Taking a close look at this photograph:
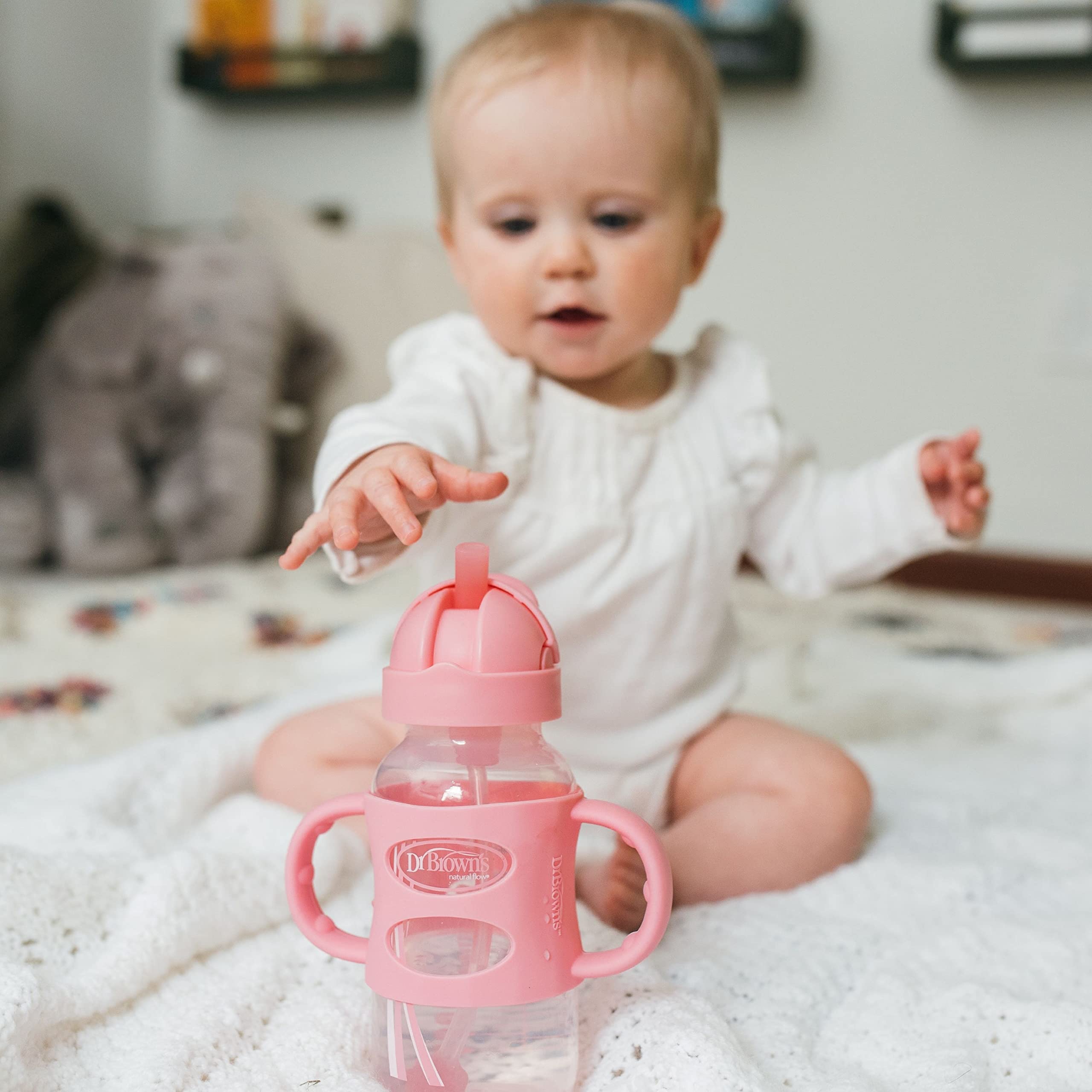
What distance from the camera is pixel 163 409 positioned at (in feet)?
6.60

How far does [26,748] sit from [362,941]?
614mm

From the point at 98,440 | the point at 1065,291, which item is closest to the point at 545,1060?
the point at 98,440

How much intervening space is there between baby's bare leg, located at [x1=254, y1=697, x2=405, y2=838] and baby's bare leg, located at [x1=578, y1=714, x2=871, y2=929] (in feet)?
0.56

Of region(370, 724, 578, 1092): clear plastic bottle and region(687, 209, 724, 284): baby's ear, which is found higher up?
region(687, 209, 724, 284): baby's ear

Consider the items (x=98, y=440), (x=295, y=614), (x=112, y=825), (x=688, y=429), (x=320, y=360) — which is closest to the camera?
(x=112, y=825)

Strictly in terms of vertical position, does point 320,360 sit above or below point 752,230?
below

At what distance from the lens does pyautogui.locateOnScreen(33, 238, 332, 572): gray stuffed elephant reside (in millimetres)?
1914

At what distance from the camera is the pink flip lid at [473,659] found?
1.69 feet

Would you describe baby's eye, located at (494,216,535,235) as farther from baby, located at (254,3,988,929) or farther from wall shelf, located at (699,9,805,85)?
wall shelf, located at (699,9,805,85)

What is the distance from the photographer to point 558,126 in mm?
803

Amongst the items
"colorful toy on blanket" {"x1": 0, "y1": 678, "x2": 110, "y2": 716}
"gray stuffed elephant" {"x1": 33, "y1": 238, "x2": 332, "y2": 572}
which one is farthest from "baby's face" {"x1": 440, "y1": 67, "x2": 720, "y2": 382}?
"gray stuffed elephant" {"x1": 33, "y1": 238, "x2": 332, "y2": 572}

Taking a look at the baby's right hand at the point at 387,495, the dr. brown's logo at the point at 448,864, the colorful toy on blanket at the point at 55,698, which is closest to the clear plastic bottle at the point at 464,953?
the dr. brown's logo at the point at 448,864

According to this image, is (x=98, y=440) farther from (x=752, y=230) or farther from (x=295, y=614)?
(x=752, y=230)

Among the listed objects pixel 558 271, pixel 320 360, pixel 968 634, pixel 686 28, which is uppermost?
pixel 686 28
